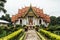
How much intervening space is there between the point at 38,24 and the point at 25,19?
3843 mm

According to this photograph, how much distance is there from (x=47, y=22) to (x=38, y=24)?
9.34 ft

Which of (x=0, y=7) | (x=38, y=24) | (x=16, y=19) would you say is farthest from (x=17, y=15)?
(x=0, y=7)

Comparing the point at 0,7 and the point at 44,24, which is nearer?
the point at 0,7

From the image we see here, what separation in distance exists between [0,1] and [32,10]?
84.2ft

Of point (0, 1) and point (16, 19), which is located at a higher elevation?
point (0, 1)

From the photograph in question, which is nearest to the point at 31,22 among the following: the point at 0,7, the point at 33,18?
the point at 33,18

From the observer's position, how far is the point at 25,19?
67250mm

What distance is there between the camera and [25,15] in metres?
66.8

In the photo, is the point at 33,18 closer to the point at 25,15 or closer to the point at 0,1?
the point at 25,15

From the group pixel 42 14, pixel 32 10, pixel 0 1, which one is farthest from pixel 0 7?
pixel 42 14

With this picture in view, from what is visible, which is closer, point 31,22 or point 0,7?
point 0,7

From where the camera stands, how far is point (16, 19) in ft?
221

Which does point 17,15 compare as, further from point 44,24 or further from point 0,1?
point 0,1

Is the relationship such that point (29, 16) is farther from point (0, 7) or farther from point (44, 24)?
point (0, 7)
